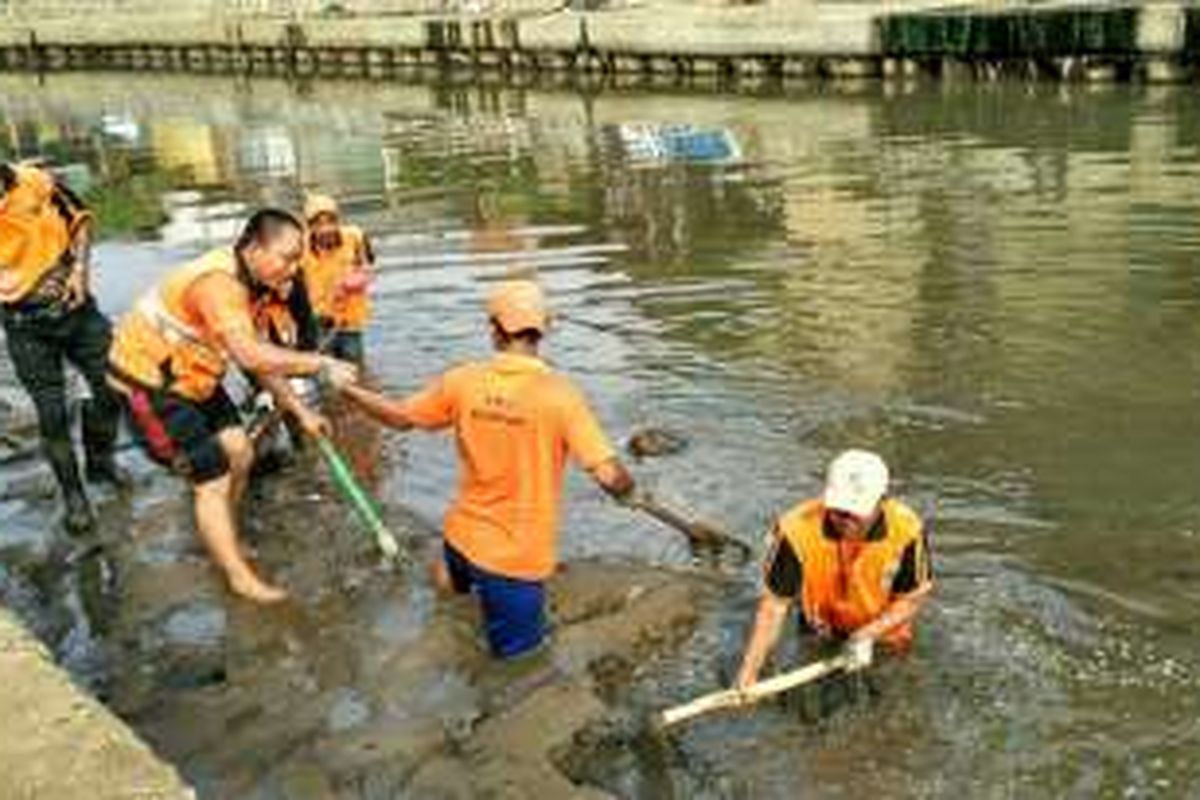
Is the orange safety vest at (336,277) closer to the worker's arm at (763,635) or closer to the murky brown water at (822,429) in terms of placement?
the murky brown water at (822,429)

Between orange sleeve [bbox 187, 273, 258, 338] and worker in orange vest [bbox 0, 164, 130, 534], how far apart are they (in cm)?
160

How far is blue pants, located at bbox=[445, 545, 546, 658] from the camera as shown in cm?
658

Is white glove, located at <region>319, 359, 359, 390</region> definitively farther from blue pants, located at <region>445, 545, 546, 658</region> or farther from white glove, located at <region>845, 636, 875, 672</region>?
white glove, located at <region>845, 636, 875, 672</region>

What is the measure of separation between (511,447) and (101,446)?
14.1ft

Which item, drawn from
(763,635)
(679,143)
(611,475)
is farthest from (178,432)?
(679,143)

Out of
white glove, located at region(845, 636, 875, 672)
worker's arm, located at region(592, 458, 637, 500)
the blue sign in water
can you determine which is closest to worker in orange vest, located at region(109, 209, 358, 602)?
worker's arm, located at region(592, 458, 637, 500)

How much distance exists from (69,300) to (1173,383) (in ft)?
21.8

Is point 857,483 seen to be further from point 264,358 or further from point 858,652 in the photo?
point 264,358

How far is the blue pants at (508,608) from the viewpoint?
6582mm

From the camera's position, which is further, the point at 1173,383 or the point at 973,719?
the point at 1173,383

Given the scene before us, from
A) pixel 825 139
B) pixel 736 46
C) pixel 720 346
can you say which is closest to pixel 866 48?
pixel 736 46

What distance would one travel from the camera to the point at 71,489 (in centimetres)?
899

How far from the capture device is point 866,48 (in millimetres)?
31453

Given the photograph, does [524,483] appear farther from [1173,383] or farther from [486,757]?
[1173,383]
